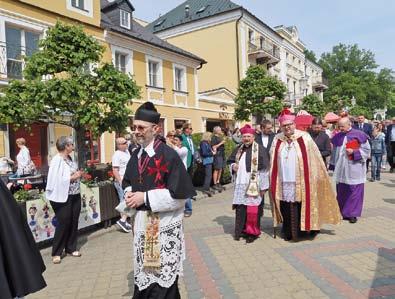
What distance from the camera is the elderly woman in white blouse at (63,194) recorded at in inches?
220

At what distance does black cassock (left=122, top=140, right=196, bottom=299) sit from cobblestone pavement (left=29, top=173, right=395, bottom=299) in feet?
3.75

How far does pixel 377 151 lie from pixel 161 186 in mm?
11812

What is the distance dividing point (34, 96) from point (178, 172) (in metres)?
5.59

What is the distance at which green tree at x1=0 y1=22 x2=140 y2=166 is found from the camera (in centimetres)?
763

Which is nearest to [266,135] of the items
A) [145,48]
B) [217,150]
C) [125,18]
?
[217,150]

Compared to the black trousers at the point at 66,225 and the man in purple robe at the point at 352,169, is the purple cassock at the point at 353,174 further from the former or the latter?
the black trousers at the point at 66,225

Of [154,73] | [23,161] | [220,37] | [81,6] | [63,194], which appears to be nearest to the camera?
[63,194]

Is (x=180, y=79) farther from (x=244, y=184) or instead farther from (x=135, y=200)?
(x=135, y=200)

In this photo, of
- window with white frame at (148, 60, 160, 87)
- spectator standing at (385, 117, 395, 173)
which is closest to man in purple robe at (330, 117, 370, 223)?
spectator standing at (385, 117, 395, 173)

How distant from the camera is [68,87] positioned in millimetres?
7551

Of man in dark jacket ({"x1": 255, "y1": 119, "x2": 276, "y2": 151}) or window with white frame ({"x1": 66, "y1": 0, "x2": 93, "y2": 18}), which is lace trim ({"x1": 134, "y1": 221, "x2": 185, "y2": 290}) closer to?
man in dark jacket ({"x1": 255, "y1": 119, "x2": 276, "y2": 151})

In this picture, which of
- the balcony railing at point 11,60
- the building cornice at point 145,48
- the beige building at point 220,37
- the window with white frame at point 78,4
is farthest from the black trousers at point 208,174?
the beige building at point 220,37

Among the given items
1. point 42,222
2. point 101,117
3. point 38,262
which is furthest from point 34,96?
point 38,262

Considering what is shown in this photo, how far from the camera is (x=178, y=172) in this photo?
3.14 meters
